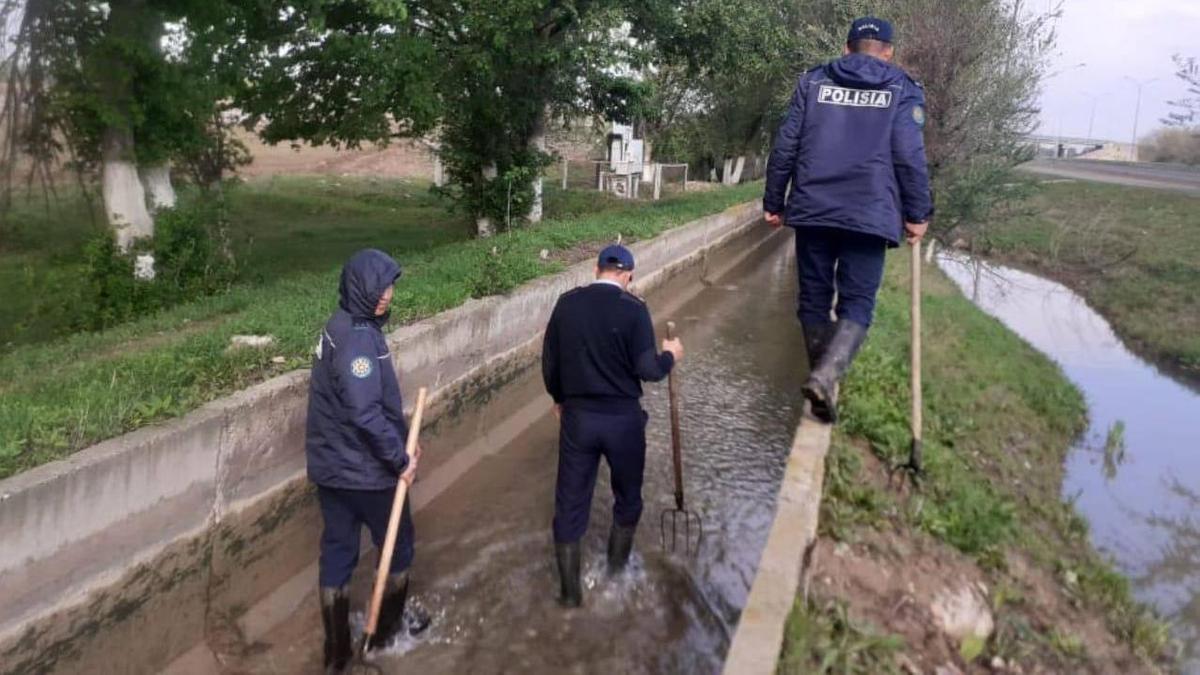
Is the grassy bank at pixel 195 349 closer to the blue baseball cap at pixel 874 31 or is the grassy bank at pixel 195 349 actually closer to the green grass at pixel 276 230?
the green grass at pixel 276 230

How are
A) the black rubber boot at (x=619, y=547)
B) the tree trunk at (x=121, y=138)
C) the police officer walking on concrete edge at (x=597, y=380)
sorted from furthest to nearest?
1. the tree trunk at (x=121, y=138)
2. the black rubber boot at (x=619, y=547)
3. the police officer walking on concrete edge at (x=597, y=380)

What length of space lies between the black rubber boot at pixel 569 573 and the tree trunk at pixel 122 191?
788 cm

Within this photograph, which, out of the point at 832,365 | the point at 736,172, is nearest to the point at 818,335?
the point at 832,365

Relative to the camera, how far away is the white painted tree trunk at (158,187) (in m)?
11.5

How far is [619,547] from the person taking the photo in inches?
213

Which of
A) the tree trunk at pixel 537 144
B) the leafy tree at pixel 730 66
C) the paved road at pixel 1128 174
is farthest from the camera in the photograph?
the paved road at pixel 1128 174

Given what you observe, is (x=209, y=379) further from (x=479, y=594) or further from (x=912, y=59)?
(x=912, y=59)

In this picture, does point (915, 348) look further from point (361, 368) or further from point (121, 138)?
point (121, 138)

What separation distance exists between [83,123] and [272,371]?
203 inches

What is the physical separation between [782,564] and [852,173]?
223 cm

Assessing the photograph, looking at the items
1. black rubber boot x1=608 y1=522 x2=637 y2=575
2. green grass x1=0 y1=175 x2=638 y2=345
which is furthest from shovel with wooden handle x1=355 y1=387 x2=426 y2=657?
green grass x1=0 y1=175 x2=638 y2=345

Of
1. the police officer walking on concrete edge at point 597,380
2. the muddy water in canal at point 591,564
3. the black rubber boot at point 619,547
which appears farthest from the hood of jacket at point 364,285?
the black rubber boot at point 619,547

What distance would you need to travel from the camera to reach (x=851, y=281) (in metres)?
5.21

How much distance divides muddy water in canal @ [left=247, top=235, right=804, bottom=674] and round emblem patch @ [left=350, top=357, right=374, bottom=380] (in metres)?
1.58
